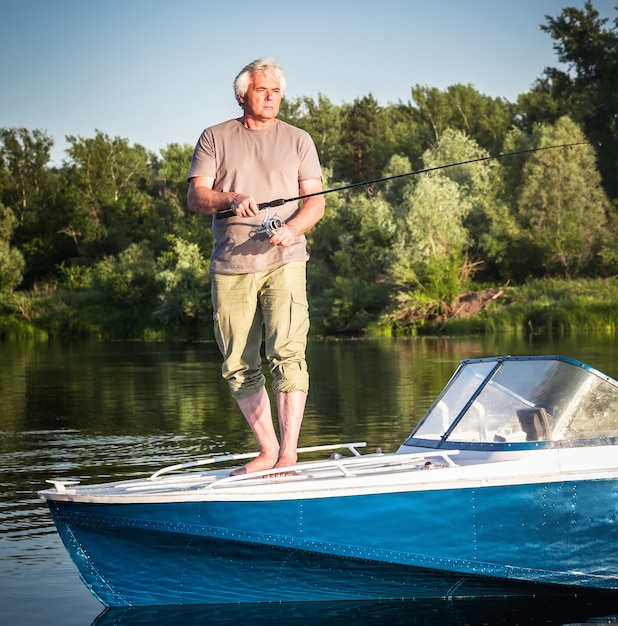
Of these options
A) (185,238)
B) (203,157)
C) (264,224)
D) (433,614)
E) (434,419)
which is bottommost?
(433,614)

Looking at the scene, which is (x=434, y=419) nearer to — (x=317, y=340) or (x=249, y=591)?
(x=249, y=591)

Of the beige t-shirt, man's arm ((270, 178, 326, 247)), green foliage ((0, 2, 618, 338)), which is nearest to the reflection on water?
the beige t-shirt

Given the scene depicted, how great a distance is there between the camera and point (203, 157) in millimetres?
6738

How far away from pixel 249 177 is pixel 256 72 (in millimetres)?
592

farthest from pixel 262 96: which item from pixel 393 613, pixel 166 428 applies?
pixel 166 428

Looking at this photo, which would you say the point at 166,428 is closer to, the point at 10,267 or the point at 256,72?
the point at 256,72

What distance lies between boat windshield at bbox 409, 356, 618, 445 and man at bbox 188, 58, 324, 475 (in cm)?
98

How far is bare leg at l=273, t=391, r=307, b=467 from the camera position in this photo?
6797mm

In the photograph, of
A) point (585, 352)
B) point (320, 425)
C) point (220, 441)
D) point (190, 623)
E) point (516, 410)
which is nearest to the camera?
point (190, 623)

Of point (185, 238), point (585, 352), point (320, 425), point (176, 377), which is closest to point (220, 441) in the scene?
point (320, 425)

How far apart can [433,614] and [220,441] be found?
25.6 ft

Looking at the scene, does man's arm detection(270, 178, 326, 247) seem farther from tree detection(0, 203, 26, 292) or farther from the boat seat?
tree detection(0, 203, 26, 292)

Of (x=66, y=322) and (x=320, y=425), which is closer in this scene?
(x=320, y=425)

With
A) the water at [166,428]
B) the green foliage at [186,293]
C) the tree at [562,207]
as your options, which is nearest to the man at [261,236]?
the water at [166,428]
